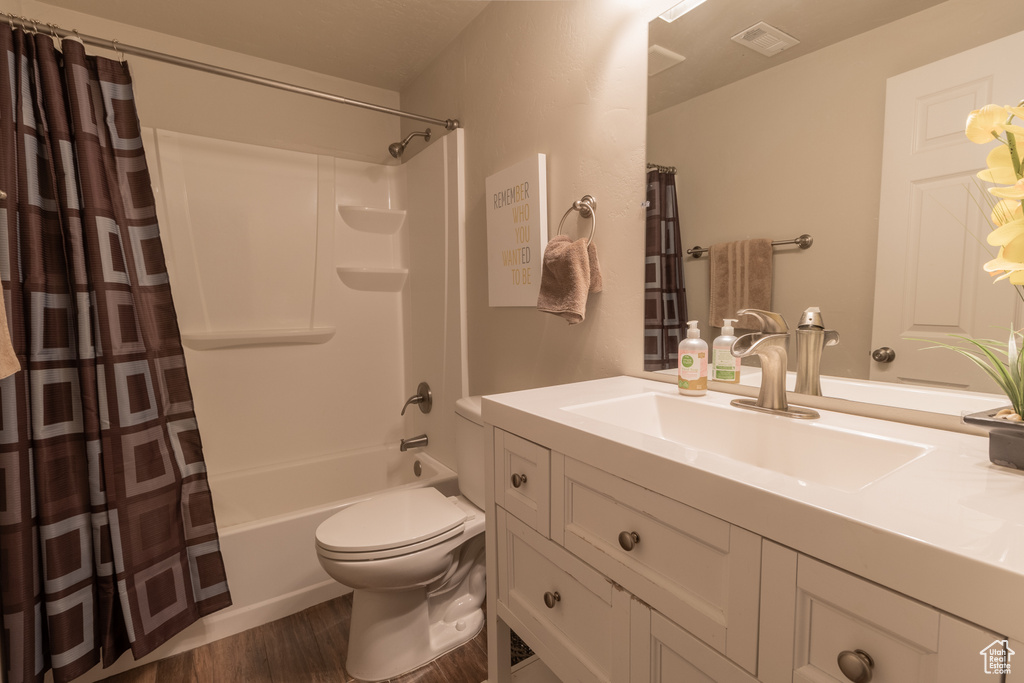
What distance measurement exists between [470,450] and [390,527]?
0.36 m

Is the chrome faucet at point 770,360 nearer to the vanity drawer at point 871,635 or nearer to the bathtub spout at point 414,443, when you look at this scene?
the vanity drawer at point 871,635

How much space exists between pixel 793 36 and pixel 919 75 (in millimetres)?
267

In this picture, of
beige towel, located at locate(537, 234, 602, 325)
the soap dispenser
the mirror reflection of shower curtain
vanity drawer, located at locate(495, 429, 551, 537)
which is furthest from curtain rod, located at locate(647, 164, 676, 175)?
vanity drawer, located at locate(495, 429, 551, 537)

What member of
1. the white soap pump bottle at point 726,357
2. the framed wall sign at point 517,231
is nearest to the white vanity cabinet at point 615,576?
the white soap pump bottle at point 726,357

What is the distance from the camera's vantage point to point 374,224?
8.16ft

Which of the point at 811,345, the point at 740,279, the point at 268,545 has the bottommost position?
the point at 268,545

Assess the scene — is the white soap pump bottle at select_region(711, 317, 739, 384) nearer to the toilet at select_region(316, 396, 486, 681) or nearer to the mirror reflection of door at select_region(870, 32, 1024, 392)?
the mirror reflection of door at select_region(870, 32, 1024, 392)

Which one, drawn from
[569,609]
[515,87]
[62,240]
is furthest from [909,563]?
[62,240]

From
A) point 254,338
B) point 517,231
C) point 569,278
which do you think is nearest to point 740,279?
point 569,278

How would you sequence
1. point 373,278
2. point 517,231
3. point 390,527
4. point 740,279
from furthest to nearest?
point 373,278, point 517,231, point 390,527, point 740,279

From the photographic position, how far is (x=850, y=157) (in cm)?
90

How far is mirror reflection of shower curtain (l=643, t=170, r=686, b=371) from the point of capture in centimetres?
123

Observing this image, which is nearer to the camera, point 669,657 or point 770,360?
point 669,657

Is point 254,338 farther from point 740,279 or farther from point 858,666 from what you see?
point 858,666
